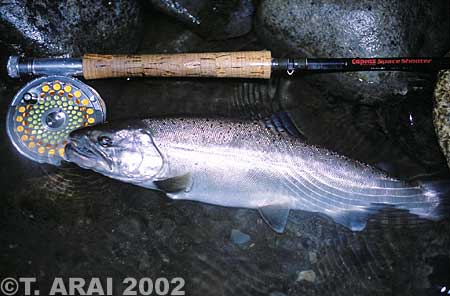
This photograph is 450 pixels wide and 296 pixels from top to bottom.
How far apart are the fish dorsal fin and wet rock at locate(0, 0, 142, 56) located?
138 cm

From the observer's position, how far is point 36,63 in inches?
113

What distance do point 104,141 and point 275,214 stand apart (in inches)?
48.5

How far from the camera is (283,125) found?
293 centimetres

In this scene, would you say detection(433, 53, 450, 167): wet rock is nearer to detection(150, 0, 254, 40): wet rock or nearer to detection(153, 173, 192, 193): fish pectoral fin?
detection(150, 0, 254, 40): wet rock

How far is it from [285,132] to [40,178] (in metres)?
1.73

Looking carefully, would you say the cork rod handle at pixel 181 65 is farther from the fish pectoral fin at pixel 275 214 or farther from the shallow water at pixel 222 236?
the fish pectoral fin at pixel 275 214

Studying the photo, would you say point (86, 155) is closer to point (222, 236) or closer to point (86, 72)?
point (86, 72)

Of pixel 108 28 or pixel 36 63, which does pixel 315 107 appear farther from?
pixel 36 63

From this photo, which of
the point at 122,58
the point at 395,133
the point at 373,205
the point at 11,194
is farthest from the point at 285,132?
the point at 11,194

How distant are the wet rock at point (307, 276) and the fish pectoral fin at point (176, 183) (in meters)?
0.94

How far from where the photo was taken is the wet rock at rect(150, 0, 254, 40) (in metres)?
3.43

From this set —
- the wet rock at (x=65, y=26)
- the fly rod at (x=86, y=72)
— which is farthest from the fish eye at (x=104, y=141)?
the wet rock at (x=65, y=26)

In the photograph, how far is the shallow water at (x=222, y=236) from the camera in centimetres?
278

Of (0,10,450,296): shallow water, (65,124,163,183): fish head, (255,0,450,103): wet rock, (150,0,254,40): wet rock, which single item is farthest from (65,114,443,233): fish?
(150,0,254,40): wet rock
